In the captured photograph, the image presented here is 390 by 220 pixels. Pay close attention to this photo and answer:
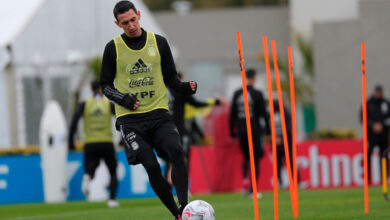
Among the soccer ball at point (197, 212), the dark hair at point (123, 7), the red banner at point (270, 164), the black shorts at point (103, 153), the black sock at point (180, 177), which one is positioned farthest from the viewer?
the red banner at point (270, 164)

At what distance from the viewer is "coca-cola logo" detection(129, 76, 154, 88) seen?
809cm

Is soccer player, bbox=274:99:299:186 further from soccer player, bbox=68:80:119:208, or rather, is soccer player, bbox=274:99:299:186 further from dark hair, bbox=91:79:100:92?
dark hair, bbox=91:79:100:92

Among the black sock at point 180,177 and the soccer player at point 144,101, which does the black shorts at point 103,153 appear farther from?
the black sock at point 180,177

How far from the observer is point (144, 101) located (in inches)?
318

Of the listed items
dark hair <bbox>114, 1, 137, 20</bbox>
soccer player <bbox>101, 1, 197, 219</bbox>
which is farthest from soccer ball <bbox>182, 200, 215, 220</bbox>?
dark hair <bbox>114, 1, 137, 20</bbox>

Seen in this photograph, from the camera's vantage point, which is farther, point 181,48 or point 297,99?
point 181,48

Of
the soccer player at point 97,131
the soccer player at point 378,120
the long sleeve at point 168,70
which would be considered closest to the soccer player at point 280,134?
the soccer player at point 378,120

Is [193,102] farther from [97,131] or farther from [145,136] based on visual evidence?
[145,136]

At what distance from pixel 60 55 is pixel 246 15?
2198cm

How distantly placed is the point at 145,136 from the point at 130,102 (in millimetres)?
394

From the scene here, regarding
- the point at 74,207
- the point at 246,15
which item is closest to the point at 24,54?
the point at 74,207

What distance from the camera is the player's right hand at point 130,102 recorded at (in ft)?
26.1

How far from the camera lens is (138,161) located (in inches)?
319

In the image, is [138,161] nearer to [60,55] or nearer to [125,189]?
[125,189]
